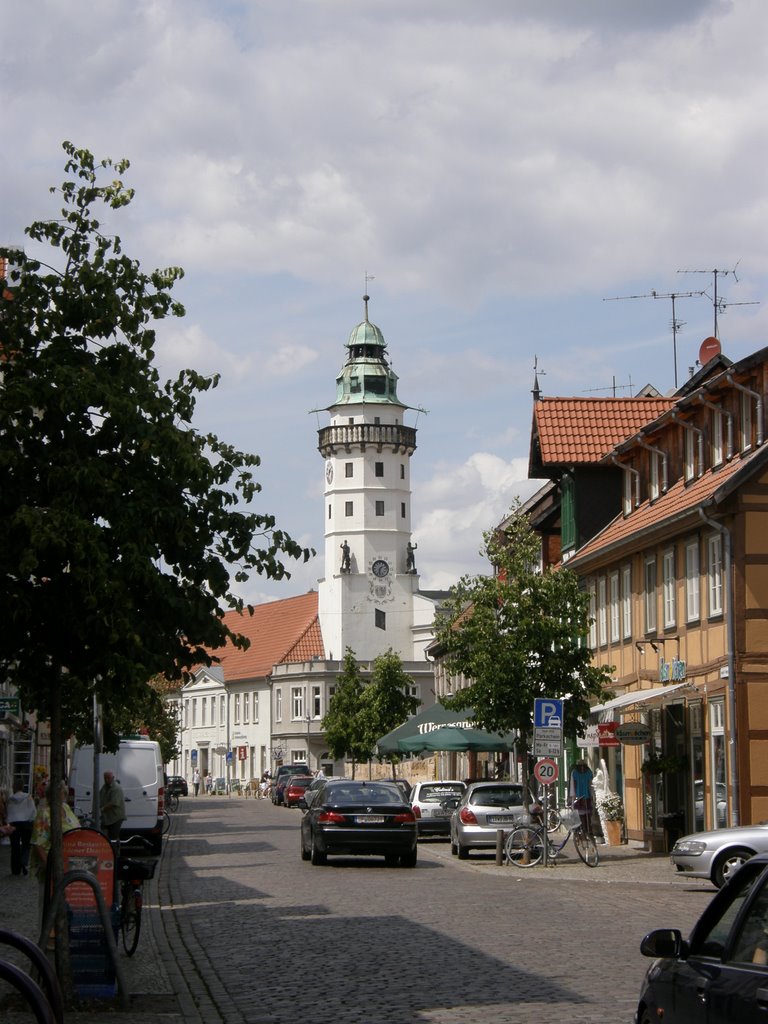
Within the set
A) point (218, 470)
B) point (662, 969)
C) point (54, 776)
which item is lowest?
point (662, 969)

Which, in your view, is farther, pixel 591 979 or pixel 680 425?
pixel 680 425

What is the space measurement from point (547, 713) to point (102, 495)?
17980 millimetres

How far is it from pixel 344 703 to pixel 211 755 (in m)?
45.6

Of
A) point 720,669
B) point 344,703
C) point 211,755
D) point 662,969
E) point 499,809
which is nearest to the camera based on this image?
point 662,969

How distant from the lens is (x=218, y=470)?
1359cm

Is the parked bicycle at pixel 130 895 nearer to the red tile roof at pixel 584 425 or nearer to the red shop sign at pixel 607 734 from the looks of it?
the red shop sign at pixel 607 734

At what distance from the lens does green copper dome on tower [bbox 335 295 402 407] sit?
124688 millimetres

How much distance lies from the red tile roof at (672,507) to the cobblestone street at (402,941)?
6431 mm

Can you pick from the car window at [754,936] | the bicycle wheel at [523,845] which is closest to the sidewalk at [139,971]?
the car window at [754,936]

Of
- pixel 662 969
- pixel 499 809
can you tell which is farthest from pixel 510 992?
pixel 499 809

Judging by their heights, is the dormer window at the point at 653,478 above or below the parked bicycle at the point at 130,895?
above

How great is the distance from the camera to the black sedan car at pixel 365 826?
30.4m

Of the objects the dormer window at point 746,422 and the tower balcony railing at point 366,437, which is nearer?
the dormer window at point 746,422

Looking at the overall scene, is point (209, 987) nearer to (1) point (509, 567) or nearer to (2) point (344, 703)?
(1) point (509, 567)
